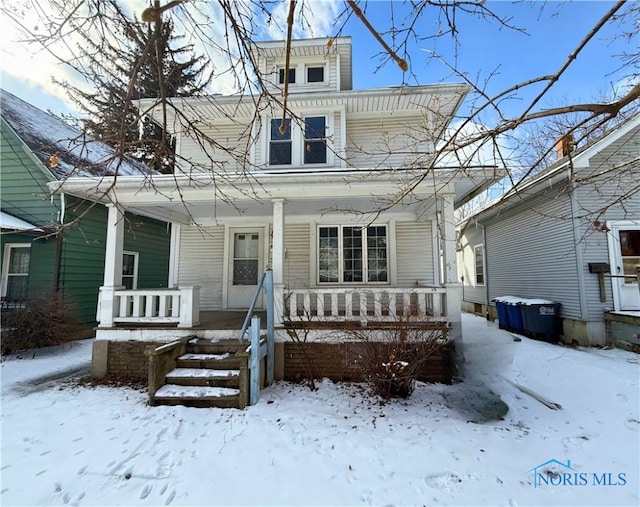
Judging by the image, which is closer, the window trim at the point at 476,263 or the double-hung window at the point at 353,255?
the double-hung window at the point at 353,255

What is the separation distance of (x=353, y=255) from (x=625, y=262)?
6.50 meters

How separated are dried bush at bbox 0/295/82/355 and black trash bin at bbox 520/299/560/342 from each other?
12.1 m

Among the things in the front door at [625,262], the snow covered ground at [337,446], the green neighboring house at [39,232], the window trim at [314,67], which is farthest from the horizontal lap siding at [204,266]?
the front door at [625,262]

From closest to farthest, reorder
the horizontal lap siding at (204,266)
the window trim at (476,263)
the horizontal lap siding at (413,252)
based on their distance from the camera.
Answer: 1. the horizontal lap siding at (413,252)
2. the horizontal lap siding at (204,266)
3. the window trim at (476,263)

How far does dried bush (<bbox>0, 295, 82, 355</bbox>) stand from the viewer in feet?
24.0

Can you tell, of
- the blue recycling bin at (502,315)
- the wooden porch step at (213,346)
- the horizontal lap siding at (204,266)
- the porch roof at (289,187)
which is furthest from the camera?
the blue recycling bin at (502,315)

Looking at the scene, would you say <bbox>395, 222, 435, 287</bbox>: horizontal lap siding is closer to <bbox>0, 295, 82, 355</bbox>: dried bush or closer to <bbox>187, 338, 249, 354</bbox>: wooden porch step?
<bbox>187, 338, 249, 354</bbox>: wooden porch step

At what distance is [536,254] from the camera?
9.20 metres

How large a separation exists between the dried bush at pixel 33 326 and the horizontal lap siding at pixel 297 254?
5680 mm

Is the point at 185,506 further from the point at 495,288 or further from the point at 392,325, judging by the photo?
the point at 495,288

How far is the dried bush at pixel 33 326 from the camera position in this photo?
7301 millimetres

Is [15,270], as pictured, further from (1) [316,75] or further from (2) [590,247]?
(2) [590,247]

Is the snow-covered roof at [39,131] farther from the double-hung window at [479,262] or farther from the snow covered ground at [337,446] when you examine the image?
the double-hung window at [479,262]

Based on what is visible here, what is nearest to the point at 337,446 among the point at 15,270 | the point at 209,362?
the point at 209,362
